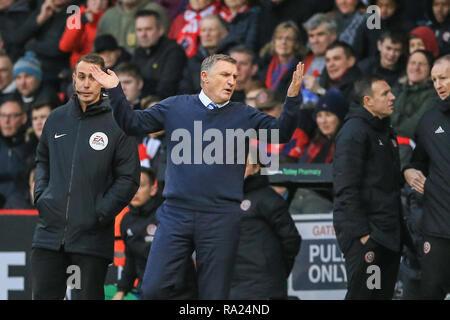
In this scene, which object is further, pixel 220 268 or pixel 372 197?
pixel 372 197

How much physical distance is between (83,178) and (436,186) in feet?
9.86

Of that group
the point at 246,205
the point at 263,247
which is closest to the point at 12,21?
the point at 246,205

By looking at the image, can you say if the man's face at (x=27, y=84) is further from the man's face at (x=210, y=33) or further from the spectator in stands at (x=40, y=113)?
the man's face at (x=210, y=33)

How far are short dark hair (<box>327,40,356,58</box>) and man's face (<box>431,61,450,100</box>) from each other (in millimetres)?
3704

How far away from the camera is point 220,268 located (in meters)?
7.57

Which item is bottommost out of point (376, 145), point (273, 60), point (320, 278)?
point (320, 278)

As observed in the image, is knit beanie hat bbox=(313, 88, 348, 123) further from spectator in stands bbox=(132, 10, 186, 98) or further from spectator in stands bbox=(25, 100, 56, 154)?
spectator in stands bbox=(25, 100, 56, 154)

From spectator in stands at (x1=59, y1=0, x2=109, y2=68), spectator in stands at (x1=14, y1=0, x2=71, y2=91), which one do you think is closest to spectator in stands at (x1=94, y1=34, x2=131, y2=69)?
spectator in stands at (x1=59, y1=0, x2=109, y2=68)

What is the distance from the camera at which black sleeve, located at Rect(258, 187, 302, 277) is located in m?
9.59

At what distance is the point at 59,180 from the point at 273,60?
18.9 ft

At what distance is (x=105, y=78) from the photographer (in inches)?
300
